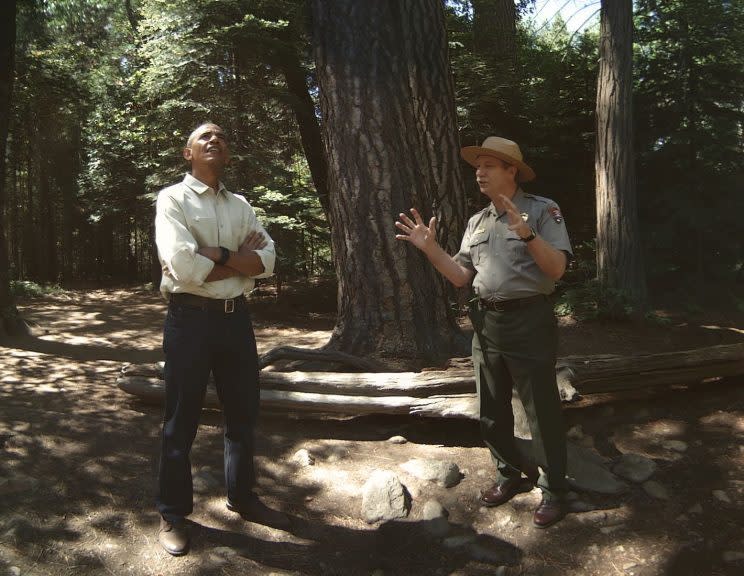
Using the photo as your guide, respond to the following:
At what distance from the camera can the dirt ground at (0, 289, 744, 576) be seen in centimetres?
323

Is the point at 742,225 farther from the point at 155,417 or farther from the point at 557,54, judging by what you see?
the point at 155,417

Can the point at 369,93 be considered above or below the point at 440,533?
above

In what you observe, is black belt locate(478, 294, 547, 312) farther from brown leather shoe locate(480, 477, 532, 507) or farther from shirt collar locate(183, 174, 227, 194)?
shirt collar locate(183, 174, 227, 194)

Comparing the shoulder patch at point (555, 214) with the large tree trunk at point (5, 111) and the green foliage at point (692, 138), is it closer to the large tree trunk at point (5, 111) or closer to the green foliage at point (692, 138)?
the large tree trunk at point (5, 111)

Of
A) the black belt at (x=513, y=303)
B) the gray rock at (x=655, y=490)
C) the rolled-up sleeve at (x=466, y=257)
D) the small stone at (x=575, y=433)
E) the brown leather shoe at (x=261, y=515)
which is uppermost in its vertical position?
the rolled-up sleeve at (x=466, y=257)

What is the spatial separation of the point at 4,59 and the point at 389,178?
705 centimetres

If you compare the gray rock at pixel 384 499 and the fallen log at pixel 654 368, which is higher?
the fallen log at pixel 654 368

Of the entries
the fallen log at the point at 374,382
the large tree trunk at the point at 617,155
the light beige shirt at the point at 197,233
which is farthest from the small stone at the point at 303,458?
the large tree trunk at the point at 617,155

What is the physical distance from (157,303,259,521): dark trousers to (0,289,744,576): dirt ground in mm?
367

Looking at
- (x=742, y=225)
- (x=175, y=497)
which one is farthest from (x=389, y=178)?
(x=742, y=225)

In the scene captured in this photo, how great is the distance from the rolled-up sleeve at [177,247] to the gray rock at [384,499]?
1779 millimetres

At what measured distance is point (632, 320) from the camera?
→ 31.2 ft

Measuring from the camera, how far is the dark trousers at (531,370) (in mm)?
3398

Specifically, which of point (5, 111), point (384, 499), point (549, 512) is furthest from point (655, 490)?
point (5, 111)
